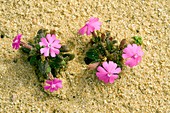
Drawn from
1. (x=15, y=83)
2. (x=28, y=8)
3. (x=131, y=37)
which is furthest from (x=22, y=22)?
(x=131, y=37)

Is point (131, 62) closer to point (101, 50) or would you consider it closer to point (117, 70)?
point (117, 70)

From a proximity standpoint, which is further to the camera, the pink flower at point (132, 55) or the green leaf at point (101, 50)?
the green leaf at point (101, 50)

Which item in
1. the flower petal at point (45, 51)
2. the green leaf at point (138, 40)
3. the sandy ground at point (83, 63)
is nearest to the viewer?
the flower petal at point (45, 51)

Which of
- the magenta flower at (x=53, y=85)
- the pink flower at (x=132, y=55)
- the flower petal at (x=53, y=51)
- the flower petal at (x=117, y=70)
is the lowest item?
the magenta flower at (x=53, y=85)

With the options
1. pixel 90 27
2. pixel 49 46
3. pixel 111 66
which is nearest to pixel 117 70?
pixel 111 66

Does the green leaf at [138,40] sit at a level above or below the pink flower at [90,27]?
below

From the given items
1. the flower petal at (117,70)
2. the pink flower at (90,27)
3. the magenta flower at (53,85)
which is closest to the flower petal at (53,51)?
the magenta flower at (53,85)

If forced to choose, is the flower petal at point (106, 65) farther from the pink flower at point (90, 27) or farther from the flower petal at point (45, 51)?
the flower petal at point (45, 51)

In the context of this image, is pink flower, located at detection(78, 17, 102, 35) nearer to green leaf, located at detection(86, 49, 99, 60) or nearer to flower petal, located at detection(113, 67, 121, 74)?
green leaf, located at detection(86, 49, 99, 60)
